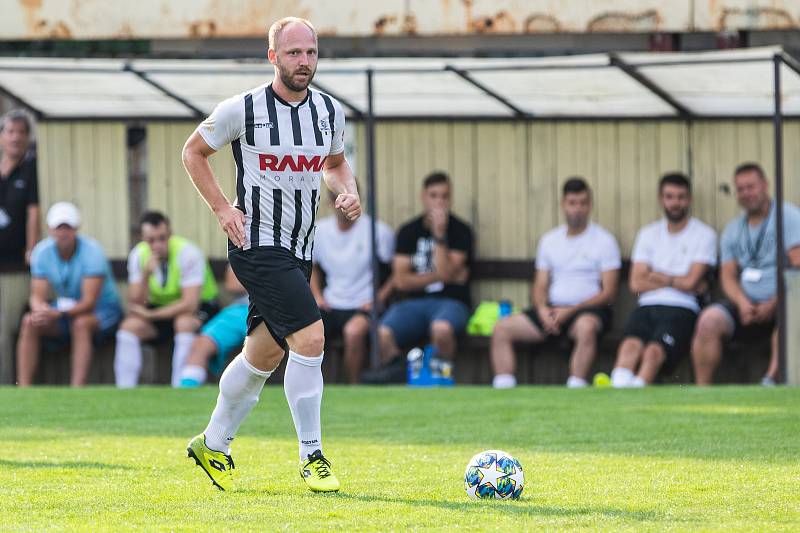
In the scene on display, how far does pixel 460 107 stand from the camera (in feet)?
46.8

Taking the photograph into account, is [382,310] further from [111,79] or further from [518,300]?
[111,79]

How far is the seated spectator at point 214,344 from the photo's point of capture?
1354 centimetres

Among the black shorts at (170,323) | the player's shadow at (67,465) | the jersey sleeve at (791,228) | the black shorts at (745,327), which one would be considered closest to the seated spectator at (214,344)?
the black shorts at (170,323)

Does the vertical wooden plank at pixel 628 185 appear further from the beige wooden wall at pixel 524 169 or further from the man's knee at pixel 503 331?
the man's knee at pixel 503 331

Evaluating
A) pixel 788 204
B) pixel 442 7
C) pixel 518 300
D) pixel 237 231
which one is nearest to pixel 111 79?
pixel 442 7

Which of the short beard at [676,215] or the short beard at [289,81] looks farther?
the short beard at [676,215]

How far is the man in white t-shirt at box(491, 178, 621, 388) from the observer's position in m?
13.2

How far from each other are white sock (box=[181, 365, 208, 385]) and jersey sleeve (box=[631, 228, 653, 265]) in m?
3.76

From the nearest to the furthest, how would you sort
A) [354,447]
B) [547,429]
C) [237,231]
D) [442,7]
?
1. [237,231]
2. [354,447]
3. [547,429]
4. [442,7]

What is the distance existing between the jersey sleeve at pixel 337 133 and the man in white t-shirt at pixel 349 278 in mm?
6600

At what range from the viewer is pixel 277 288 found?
6.68 m

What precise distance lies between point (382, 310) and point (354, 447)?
5.62 metres

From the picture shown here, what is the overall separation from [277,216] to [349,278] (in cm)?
722

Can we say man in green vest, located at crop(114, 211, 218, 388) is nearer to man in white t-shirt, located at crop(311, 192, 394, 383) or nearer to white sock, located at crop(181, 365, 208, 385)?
white sock, located at crop(181, 365, 208, 385)
